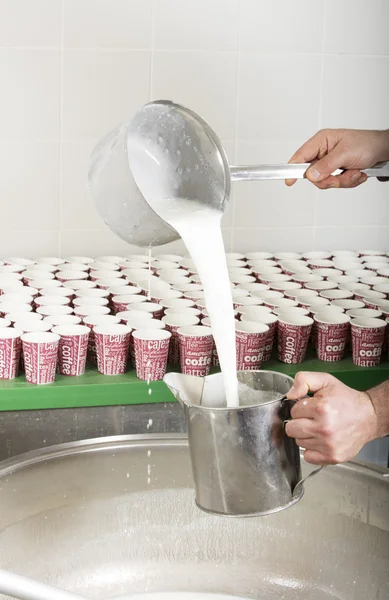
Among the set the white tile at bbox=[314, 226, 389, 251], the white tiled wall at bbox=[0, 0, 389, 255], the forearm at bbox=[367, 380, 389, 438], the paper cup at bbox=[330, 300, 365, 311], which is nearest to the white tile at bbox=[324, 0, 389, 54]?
the white tiled wall at bbox=[0, 0, 389, 255]

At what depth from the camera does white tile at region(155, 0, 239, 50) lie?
90.1 inches

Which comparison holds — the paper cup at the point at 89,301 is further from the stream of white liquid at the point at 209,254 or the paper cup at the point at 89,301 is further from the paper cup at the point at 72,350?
the stream of white liquid at the point at 209,254

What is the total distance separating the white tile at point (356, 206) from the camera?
99.7 inches

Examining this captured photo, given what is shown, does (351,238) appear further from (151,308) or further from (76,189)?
(151,308)

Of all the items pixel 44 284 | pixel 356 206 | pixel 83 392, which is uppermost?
pixel 356 206

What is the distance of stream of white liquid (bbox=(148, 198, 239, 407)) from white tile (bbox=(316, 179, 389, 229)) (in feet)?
3.95

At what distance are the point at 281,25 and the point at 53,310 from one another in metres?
1.09

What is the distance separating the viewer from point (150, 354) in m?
1.60

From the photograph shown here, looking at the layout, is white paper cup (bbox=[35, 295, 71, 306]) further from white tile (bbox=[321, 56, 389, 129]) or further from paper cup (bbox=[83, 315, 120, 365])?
white tile (bbox=[321, 56, 389, 129])

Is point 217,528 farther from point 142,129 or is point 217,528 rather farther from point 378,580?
point 142,129

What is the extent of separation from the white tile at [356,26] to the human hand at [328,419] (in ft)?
4.78

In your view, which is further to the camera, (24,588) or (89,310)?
(89,310)

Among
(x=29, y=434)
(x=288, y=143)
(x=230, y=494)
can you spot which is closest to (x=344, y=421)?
(x=230, y=494)

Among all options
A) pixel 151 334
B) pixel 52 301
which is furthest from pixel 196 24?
pixel 151 334
